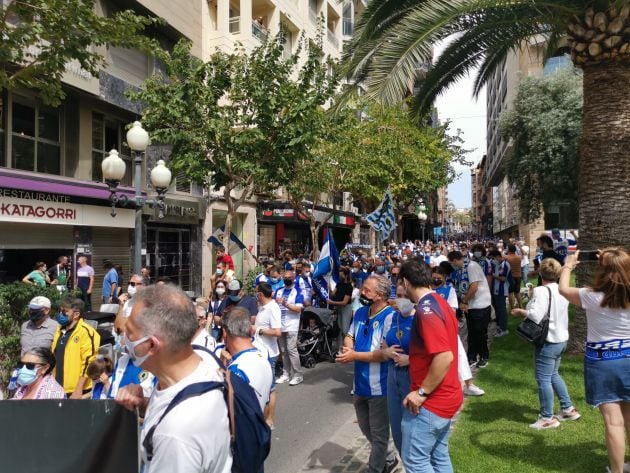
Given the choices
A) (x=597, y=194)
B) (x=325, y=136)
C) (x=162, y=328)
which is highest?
(x=325, y=136)

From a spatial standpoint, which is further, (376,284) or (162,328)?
(376,284)

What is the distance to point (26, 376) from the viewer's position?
13.6 ft

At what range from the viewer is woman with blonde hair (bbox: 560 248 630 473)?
377 centimetres

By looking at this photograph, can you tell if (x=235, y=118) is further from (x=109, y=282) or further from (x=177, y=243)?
(x=177, y=243)

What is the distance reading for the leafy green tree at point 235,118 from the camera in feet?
40.3

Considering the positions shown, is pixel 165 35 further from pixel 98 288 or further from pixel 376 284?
pixel 376 284

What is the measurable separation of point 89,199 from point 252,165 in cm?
570

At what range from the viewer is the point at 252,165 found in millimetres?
12047

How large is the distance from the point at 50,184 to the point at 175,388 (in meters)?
13.0

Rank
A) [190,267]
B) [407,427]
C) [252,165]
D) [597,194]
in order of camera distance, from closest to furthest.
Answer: [407,427] → [597,194] → [252,165] → [190,267]

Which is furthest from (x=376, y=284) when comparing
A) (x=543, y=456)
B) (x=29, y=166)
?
(x=29, y=166)

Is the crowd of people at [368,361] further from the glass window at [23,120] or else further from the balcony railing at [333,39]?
the balcony railing at [333,39]

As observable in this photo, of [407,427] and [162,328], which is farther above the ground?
[162,328]

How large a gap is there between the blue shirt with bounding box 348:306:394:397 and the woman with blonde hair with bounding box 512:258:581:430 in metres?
1.58
